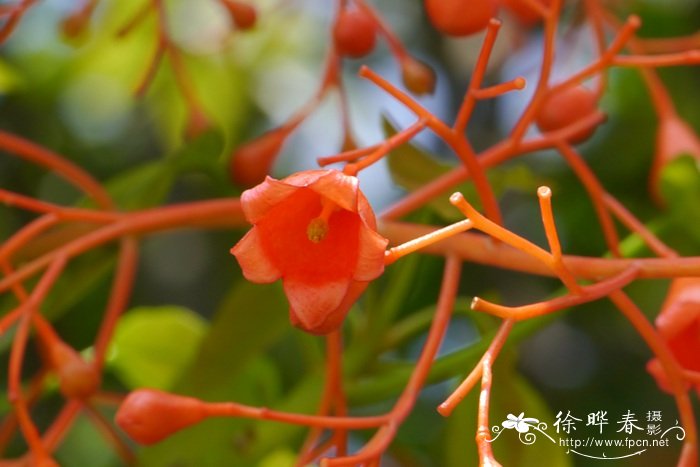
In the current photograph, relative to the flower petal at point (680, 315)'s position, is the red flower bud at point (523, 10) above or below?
above

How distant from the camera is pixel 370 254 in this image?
0.35 m

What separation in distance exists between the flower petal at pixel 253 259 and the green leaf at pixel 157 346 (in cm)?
36

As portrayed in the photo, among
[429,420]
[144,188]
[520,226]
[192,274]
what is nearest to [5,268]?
[144,188]

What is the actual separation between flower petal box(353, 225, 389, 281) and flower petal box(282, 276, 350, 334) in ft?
0.04

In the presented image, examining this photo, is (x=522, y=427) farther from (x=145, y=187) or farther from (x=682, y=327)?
(x=145, y=187)

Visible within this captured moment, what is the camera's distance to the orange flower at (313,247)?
0.35 meters

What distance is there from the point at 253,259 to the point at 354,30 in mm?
203

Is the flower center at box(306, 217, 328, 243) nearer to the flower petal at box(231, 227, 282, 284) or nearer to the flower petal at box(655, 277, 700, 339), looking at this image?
the flower petal at box(231, 227, 282, 284)

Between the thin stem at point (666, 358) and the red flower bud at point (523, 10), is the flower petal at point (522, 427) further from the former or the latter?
the red flower bud at point (523, 10)

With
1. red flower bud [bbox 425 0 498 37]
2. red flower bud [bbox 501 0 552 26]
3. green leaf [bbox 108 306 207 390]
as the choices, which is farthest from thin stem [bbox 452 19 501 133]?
green leaf [bbox 108 306 207 390]

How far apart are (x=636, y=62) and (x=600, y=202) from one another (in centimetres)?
7

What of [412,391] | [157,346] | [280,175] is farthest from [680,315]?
[280,175]

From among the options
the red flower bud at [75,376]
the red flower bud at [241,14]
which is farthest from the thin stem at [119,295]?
the red flower bud at [241,14]

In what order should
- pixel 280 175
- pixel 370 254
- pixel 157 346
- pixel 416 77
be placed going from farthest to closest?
1. pixel 280 175
2. pixel 157 346
3. pixel 416 77
4. pixel 370 254
